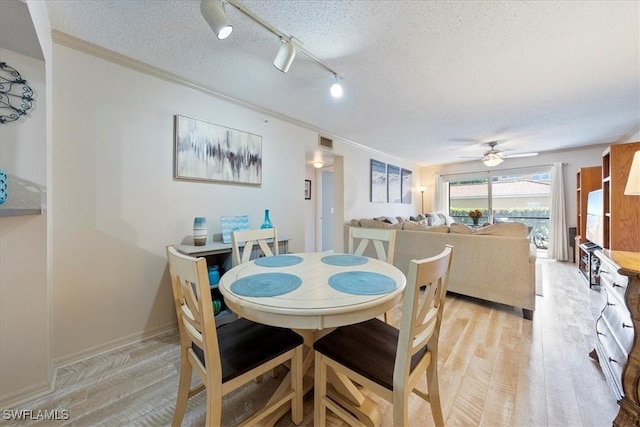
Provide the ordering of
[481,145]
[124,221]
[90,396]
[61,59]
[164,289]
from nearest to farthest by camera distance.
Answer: [90,396] < [61,59] < [124,221] < [164,289] < [481,145]

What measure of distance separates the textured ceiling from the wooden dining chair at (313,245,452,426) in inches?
60.1

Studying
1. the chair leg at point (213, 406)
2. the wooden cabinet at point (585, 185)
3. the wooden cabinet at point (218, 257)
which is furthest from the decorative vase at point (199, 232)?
the wooden cabinet at point (585, 185)

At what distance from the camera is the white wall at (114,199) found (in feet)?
5.46

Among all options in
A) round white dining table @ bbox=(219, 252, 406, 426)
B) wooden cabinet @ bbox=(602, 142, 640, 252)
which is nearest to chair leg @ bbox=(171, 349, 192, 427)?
round white dining table @ bbox=(219, 252, 406, 426)

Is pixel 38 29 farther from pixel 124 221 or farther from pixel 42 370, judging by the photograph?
pixel 42 370

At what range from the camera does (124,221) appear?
189 cm

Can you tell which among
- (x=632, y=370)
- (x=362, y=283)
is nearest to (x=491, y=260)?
(x=632, y=370)

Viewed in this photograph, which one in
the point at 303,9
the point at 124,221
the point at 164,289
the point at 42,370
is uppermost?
the point at 303,9

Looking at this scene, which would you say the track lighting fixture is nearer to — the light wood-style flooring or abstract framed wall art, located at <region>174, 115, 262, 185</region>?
abstract framed wall art, located at <region>174, 115, 262, 185</region>

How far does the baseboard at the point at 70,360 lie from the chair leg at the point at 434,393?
83.0 inches

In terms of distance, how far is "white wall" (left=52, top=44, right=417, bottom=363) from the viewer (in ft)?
5.46

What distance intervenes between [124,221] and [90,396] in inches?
45.4

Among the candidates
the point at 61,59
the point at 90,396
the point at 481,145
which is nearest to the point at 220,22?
the point at 61,59

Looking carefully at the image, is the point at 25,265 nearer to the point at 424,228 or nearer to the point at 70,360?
the point at 70,360
